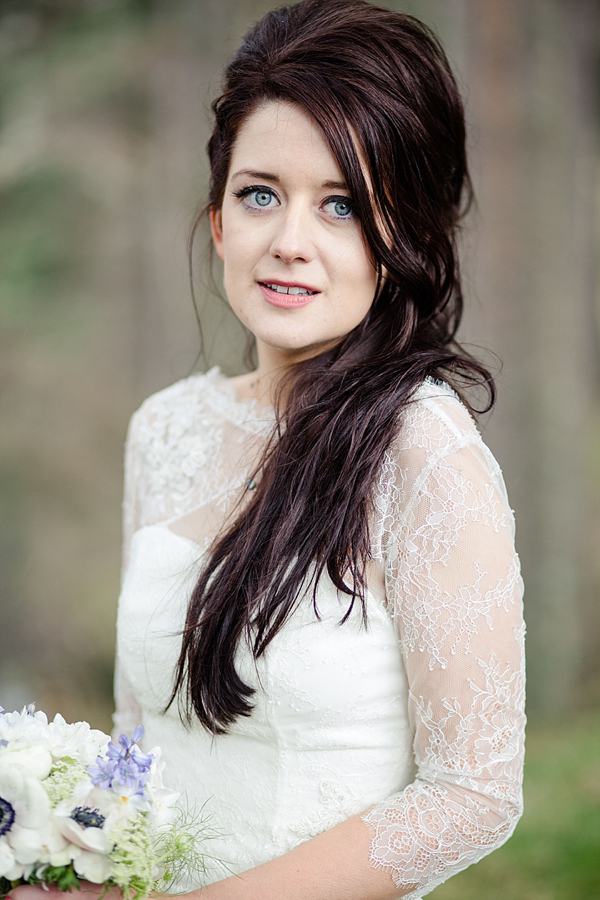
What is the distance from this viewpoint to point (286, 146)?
75.4 inches

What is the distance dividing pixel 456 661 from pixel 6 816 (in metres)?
0.80

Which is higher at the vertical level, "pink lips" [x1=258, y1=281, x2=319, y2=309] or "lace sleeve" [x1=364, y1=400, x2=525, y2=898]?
"pink lips" [x1=258, y1=281, x2=319, y2=309]

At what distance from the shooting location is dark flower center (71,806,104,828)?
1394mm

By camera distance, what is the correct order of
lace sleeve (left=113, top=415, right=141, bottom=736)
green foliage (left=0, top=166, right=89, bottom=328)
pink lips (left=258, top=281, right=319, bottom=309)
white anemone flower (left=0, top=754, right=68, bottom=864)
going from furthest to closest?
→ 1. green foliage (left=0, top=166, right=89, bottom=328)
2. lace sleeve (left=113, top=415, right=141, bottom=736)
3. pink lips (left=258, top=281, right=319, bottom=309)
4. white anemone flower (left=0, top=754, right=68, bottom=864)

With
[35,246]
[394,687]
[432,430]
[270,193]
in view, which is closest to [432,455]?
[432,430]

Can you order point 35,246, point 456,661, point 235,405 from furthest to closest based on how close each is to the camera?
1. point 35,246
2. point 235,405
3. point 456,661

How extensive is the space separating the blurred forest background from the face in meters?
3.20

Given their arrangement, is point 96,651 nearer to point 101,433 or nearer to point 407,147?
point 101,433

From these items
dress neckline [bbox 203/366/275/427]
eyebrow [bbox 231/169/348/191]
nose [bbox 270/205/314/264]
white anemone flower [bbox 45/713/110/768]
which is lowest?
white anemone flower [bbox 45/713/110/768]

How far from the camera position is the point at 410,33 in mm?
1972

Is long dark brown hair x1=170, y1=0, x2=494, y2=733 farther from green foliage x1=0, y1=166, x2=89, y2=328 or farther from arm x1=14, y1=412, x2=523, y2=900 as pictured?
green foliage x1=0, y1=166, x2=89, y2=328

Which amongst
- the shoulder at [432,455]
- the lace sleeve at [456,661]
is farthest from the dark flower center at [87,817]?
the shoulder at [432,455]

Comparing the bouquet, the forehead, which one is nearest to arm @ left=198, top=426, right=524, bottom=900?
the bouquet

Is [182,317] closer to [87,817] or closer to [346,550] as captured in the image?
[346,550]
